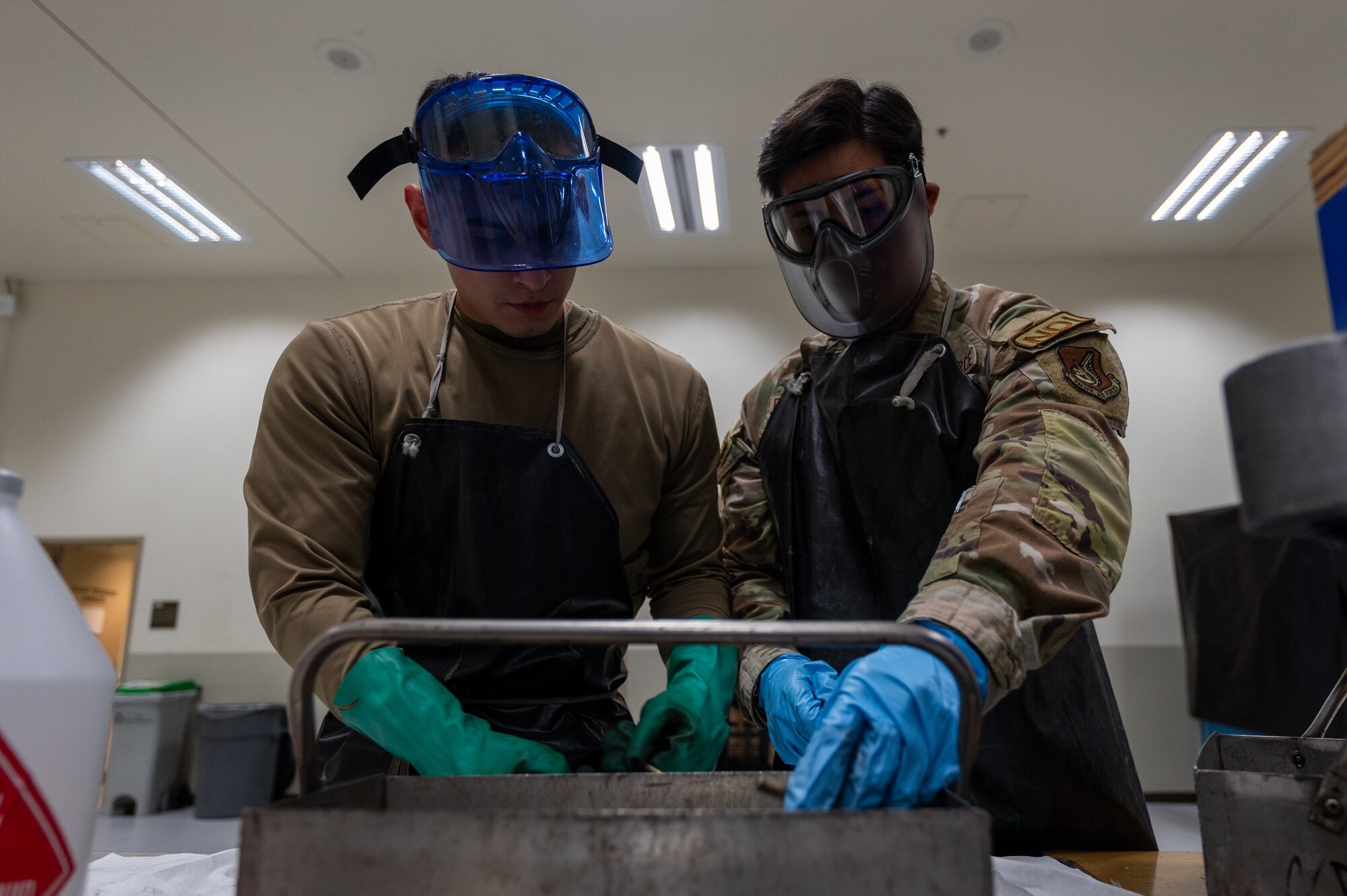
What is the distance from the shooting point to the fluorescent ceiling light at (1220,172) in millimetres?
4414

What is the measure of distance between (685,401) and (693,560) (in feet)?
0.92

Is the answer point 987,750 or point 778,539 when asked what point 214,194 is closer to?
point 778,539

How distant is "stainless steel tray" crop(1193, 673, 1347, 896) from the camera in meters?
0.72

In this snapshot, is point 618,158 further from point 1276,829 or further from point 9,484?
point 1276,829

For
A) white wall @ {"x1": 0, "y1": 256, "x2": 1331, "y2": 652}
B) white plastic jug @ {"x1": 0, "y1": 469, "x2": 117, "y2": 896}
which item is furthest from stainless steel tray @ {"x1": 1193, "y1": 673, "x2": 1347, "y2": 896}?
white wall @ {"x1": 0, "y1": 256, "x2": 1331, "y2": 652}

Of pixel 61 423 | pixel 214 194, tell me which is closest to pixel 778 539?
pixel 214 194

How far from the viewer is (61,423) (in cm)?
605

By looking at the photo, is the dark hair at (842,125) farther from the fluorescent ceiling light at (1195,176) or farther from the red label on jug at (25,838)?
the fluorescent ceiling light at (1195,176)

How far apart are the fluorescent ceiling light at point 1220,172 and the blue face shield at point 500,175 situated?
4.39m

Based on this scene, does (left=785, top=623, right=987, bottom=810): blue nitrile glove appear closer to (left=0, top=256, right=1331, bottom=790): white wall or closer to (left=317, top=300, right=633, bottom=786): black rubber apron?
(left=317, top=300, right=633, bottom=786): black rubber apron

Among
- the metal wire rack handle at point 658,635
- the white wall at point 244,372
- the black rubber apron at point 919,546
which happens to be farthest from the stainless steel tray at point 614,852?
the white wall at point 244,372

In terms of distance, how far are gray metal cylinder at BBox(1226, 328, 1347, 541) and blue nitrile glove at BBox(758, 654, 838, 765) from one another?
652mm

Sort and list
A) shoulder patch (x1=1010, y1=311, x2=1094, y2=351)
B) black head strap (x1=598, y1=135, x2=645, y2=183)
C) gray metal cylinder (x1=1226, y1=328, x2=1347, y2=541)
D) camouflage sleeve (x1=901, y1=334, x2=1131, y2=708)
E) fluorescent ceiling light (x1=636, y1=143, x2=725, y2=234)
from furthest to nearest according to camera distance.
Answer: fluorescent ceiling light (x1=636, y1=143, x2=725, y2=234) → black head strap (x1=598, y1=135, x2=645, y2=183) → shoulder patch (x1=1010, y1=311, x2=1094, y2=351) → camouflage sleeve (x1=901, y1=334, x2=1131, y2=708) → gray metal cylinder (x1=1226, y1=328, x2=1347, y2=541)

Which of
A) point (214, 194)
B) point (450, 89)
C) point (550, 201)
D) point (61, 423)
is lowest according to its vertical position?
point (550, 201)
